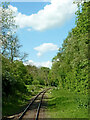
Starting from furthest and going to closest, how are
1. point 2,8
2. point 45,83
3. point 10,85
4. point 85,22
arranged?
point 45,83
point 10,85
point 2,8
point 85,22

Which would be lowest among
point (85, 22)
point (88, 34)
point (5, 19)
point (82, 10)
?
point (88, 34)

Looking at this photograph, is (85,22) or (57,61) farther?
(57,61)

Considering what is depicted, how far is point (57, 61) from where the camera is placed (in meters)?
44.7

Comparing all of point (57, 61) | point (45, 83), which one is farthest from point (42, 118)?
point (45, 83)

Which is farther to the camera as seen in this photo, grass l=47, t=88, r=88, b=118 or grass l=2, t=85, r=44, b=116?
grass l=2, t=85, r=44, b=116

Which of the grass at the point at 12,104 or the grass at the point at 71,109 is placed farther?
the grass at the point at 12,104

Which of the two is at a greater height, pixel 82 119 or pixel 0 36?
pixel 0 36

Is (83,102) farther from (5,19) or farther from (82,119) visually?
(5,19)

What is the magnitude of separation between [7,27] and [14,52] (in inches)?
657

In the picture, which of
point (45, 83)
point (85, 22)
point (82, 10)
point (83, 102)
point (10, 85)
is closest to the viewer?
point (85, 22)

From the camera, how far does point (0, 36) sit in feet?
59.5

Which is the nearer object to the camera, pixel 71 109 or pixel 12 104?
pixel 71 109

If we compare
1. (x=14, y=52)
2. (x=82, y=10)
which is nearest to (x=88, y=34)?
(x=82, y=10)

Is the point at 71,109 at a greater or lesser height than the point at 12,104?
lesser
